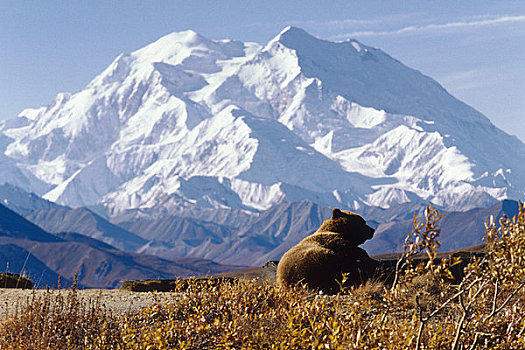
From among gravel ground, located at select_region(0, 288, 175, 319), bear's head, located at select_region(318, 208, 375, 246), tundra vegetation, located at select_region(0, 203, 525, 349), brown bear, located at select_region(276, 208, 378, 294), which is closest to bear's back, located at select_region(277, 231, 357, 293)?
brown bear, located at select_region(276, 208, 378, 294)

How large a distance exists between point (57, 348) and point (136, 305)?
5.10 metres

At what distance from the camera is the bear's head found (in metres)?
19.8

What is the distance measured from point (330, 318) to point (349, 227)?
9.01 m

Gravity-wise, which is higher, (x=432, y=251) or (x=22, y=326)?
(x=432, y=251)

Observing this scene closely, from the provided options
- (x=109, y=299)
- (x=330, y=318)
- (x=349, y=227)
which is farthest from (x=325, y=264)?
(x=330, y=318)

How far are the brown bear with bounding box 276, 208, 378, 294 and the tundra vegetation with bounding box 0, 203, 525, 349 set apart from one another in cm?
135

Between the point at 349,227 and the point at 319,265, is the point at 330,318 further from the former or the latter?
the point at 349,227

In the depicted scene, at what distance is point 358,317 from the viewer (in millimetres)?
11867

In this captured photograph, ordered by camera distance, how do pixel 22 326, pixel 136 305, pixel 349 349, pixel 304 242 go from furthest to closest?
1. pixel 304 242
2. pixel 136 305
3. pixel 22 326
4. pixel 349 349

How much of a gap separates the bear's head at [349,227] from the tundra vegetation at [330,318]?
2.81 meters

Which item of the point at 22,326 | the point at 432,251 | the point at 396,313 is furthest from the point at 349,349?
the point at 22,326

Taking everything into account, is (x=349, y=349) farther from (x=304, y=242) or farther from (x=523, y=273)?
(x=304, y=242)

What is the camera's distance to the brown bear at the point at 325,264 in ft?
59.7

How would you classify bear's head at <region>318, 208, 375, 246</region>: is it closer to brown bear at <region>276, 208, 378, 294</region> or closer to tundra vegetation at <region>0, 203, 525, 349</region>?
brown bear at <region>276, 208, 378, 294</region>
